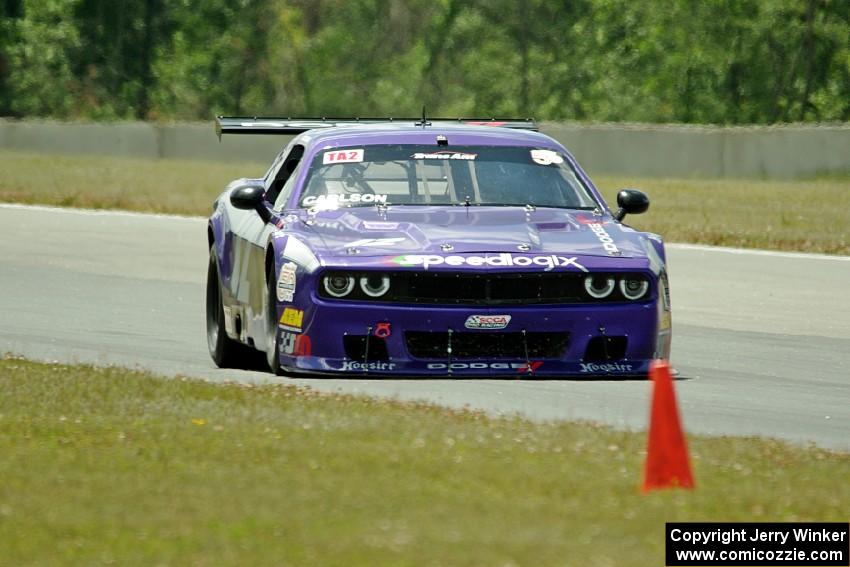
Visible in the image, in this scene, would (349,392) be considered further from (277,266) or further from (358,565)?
(358,565)

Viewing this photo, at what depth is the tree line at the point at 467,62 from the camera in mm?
51656

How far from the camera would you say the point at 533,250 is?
9.22m

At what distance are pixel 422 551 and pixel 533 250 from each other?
13.2 ft

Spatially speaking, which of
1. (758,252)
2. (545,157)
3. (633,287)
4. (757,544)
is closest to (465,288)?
(633,287)

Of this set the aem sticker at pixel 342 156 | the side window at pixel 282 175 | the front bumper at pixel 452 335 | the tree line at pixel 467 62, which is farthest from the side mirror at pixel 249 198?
the tree line at pixel 467 62

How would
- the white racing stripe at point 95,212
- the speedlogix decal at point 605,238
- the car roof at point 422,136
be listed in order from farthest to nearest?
the white racing stripe at point 95,212, the car roof at point 422,136, the speedlogix decal at point 605,238

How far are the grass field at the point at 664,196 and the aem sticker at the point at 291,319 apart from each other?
11711 mm

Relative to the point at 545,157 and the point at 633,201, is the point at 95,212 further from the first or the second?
the point at 633,201

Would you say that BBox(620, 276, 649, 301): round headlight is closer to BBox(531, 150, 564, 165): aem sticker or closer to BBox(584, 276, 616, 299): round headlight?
BBox(584, 276, 616, 299): round headlight

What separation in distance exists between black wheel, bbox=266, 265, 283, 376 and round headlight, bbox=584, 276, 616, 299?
1.54 m

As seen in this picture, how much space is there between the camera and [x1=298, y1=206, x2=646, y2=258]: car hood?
364 inches

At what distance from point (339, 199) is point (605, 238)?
4.97 ft

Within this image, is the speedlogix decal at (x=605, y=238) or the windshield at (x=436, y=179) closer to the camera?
the speedlogix decal at (x=605, y=238)

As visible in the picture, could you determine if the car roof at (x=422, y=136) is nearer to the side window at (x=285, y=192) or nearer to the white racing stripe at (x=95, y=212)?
the side window at (x=285, y=192)
